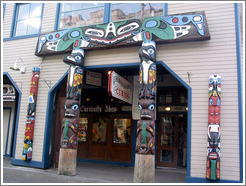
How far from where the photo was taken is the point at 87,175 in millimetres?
8172

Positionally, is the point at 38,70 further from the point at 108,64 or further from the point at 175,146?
the point at 175,146

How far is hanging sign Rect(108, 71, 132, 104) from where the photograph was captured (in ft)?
24.1

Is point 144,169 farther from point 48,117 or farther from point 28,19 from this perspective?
point 28,19

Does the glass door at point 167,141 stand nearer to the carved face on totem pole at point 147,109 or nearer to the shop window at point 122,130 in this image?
the shop window at point 122,130

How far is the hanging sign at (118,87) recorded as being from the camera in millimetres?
7344

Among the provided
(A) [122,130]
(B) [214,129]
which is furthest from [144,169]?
(A) [122,130]

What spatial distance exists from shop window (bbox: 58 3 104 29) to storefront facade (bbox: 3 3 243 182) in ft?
→ 0.30

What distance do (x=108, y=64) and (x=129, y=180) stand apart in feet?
12.9

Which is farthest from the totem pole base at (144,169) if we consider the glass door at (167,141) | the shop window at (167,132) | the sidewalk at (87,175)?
the shop window at (167,132)

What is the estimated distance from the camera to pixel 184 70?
759cm

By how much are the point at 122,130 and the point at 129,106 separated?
1101mm

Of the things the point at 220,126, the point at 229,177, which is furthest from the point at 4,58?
the point at 229,177

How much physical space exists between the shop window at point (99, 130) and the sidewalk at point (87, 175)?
1571mm

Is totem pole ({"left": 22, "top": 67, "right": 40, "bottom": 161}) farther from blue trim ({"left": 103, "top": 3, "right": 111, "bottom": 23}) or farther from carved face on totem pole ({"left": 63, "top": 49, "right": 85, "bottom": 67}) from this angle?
blue trim ({"left": 103, "top": 3, "right": 111, "bottom": 23})
